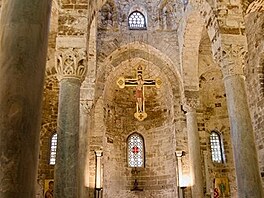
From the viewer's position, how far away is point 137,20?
1388cm

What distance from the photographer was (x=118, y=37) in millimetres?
13188

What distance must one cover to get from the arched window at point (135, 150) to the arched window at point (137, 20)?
5.13m

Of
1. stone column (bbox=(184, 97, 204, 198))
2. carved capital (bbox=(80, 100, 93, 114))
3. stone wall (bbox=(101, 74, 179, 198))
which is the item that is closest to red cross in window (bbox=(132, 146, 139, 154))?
stone wall (bbox=(101, 74, 179, 198))

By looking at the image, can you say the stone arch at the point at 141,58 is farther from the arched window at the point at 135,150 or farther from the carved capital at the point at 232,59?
the carved capital at the point at 232,59

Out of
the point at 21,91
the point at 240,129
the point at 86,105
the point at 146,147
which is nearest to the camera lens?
the point at 21,91

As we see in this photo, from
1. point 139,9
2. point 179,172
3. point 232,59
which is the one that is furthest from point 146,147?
point 232,59

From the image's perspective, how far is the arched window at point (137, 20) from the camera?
13719mm

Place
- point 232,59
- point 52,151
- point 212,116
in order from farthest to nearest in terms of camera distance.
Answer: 1. point 212,116
2. point 52,151
3. point 232,59

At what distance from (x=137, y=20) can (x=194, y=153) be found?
20.5 feet

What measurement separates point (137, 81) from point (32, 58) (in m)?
9.22

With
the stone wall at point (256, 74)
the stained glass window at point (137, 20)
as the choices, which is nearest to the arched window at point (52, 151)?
the stained glass window at point (137, 20)

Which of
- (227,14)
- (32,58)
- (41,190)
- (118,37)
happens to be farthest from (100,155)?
(32,58)

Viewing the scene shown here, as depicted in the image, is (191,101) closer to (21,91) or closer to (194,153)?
(194,153)

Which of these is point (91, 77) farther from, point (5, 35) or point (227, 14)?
point (5, 35)
